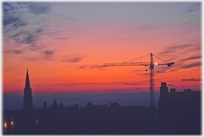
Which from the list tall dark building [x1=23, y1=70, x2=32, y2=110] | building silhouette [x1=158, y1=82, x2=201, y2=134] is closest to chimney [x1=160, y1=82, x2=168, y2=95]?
building silhouette [x1=158, y1=82, x2=201, y2=134]

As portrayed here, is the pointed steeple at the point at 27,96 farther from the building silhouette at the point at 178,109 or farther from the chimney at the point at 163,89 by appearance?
the building silhouette at the point at 178,109

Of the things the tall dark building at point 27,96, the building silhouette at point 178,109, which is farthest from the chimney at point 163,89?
the tall dark building at point 27,96

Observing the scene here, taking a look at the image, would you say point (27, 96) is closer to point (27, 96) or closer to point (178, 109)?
point (27, 96)

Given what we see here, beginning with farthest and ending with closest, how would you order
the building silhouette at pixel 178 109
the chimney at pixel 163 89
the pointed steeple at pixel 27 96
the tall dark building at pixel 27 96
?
1. the tall dark building at pixel 27 96
2. the pointed steeple at pixel 27 96
3. the chimney at pixel 163 89
4. the building silhouette at pixel 178 109

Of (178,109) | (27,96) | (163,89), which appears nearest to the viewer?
(178,109)

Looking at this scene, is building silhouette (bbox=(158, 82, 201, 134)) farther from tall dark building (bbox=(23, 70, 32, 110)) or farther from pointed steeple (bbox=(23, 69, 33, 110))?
tall dark building (bbox=(23, 70, 32, 110))

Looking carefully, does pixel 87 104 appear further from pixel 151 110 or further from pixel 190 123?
pixel 190 123

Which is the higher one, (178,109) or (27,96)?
(27,96)

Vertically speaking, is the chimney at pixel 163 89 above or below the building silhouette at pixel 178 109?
above

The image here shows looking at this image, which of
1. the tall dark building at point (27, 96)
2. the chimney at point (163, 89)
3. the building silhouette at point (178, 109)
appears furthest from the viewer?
the tall dark building at point (27, 96)

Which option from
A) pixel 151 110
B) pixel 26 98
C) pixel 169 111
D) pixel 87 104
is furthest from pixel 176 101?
pixel 26 98

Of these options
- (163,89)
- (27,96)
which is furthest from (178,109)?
(27,96)
